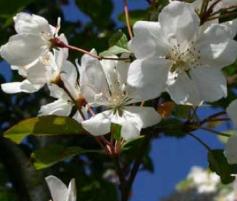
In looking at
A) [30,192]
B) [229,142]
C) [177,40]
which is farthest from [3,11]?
[229,142]

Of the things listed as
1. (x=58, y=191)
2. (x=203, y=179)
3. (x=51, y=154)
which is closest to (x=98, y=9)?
(x=51, y=154)

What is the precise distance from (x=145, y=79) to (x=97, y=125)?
0.10 metres

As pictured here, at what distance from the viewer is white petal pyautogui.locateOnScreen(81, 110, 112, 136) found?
3.38ft

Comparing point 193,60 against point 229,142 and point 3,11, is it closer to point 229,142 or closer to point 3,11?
point 229,142

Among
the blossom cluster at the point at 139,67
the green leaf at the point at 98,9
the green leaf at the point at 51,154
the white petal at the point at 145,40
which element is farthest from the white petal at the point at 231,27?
the green leaf at the point at 98,9

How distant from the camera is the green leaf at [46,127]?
114 centimetres

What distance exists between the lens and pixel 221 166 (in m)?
1.21

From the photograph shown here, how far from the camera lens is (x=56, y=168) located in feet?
7.07

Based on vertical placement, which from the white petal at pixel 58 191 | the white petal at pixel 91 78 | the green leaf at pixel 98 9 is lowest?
the green leaf at pixel 98 9

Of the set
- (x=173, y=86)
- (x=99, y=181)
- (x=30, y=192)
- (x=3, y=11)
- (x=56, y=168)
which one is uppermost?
(x=173, y=86)

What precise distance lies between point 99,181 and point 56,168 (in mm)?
222

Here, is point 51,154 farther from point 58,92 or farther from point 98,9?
point 98,9

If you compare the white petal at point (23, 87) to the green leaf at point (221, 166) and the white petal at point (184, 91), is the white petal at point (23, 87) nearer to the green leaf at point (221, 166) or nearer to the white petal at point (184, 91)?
the white petal at point (184, 91)

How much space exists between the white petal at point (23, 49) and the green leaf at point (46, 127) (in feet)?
0.37
